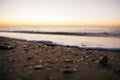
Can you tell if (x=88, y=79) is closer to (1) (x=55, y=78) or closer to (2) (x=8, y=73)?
(1) (x=55, y=78)

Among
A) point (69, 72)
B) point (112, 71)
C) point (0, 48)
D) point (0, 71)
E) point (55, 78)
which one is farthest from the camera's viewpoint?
point (0, 48)

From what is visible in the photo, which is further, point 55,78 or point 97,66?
point 97,66

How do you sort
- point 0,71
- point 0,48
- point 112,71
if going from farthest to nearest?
1. point 0,48
2. point 112,71
3. point 0,71

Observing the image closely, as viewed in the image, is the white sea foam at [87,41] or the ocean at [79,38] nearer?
the white sea foam at [87,41]

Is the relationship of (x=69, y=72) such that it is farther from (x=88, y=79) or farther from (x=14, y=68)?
(x=14, y=68)

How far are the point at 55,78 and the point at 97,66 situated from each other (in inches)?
86.4

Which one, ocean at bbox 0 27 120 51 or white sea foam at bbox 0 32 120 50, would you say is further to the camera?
ocean at bbox 0 27 120 51

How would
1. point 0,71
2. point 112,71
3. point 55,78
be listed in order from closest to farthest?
point 55,78, point 0,71, point 112,71

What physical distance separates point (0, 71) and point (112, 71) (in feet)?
12.1

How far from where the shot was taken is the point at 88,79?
4.36m

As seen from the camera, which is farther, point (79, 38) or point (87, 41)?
point (79, 38)

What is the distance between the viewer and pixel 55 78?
4.22 metres

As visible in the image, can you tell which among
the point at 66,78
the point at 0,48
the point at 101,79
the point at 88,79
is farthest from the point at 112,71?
the point at 0,48

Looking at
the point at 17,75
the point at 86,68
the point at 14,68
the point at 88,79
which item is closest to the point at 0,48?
the point at 14,68
